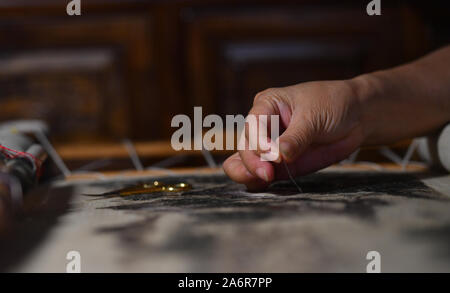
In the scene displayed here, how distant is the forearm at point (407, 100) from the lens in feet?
1.50

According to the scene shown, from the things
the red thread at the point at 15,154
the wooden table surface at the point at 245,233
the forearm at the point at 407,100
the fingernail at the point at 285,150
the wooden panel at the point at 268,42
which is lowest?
the wooden table surface at the point at 245,233

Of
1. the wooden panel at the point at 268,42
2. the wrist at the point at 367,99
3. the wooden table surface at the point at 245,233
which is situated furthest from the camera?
the wooden panel at the point at 268,42

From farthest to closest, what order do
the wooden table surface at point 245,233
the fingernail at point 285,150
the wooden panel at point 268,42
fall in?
the wooden panel at point 268,42 < the fingernail at point 285,150 < the wooden table surface at point 245,233

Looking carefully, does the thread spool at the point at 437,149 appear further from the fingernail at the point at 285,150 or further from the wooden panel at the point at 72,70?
the wooden panel at the point at 72,70

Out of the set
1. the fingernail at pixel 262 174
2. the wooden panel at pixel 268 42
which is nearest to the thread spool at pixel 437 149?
the fingernail at pixel 262 174

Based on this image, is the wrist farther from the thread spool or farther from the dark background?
the dark background

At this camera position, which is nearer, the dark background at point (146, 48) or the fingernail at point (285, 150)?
the fingernail at point (285, 150)

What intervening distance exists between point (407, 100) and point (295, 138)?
7.8 inches

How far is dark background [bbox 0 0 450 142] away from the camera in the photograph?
0.97m

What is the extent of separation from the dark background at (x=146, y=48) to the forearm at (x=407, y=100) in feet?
1.60

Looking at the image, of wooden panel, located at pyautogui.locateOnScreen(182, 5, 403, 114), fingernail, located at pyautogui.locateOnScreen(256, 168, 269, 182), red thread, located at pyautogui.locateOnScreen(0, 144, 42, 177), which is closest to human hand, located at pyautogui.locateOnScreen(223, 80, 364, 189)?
fingernail, located at pyautogui.locateOnScreen(256, 168, 269, 182)

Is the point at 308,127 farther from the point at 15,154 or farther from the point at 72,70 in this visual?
the point at 72,70

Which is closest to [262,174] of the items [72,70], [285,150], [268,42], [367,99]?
[285,150]
